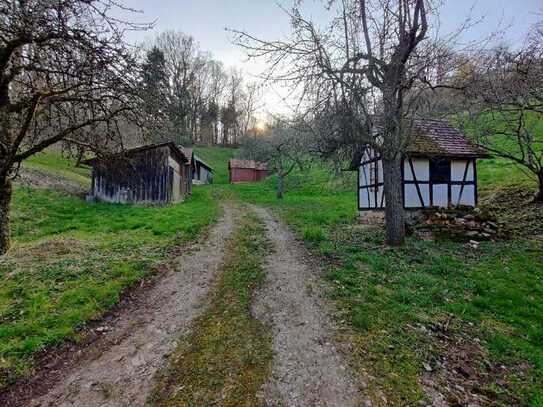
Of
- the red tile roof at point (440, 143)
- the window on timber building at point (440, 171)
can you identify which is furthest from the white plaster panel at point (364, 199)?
the red tile roof at point (440, 143)

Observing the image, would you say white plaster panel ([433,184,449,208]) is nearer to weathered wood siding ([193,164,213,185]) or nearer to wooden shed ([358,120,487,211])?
wooden shed ([358,120,487,211])

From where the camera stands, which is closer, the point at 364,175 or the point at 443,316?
the point at 443,316

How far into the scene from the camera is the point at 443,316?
Result: 15.6 ft

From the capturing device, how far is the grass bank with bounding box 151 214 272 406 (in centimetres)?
296

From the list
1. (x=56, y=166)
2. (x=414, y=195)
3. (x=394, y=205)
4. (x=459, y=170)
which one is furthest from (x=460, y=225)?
(x=56, y=166)

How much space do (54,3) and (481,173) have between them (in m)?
22.7

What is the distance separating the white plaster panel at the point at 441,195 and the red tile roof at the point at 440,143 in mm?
1453

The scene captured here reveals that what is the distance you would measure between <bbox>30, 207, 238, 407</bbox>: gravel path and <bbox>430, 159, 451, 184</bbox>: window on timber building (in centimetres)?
1094

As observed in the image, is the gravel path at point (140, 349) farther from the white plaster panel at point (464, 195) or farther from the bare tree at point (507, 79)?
the white plaster panel at point (464, 195)

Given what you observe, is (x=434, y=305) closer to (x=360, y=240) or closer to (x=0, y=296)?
(x=360, y=240)

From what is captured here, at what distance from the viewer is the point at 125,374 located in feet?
10.9

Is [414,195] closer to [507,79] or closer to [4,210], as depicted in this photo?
[507,79]

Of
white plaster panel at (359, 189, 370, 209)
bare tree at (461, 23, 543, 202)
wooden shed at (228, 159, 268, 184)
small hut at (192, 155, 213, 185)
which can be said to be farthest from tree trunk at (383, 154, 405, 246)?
wooden shed at (228, 159, 268, 184)

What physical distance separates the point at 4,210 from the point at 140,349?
5217mm
